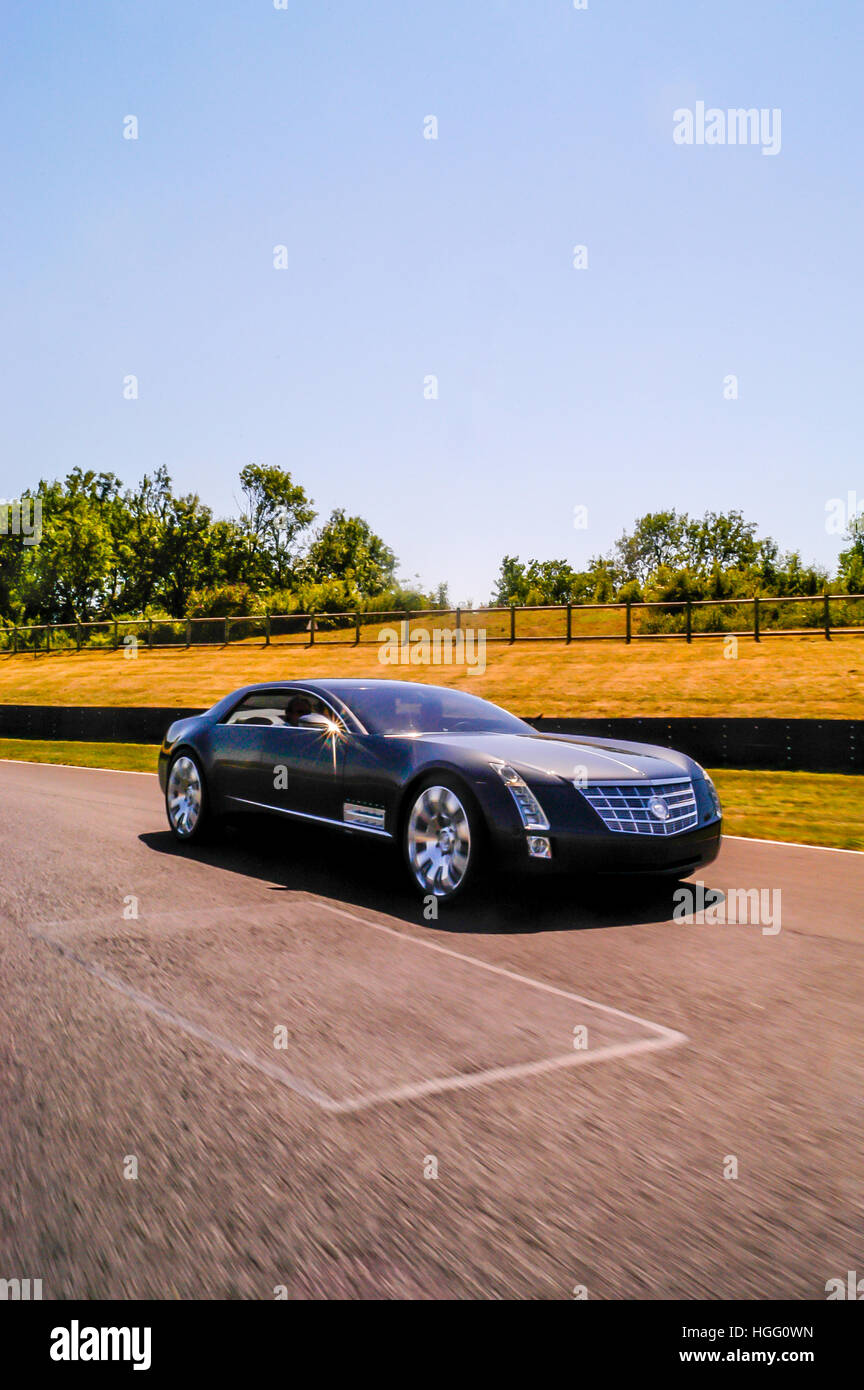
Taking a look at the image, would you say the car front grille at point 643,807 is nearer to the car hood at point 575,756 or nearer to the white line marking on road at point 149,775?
the car hood at point 575,756

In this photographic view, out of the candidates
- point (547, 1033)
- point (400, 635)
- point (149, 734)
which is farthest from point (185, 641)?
point (547, 1033)

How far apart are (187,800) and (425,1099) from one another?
20.4 feet

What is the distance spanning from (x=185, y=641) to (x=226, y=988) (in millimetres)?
46113

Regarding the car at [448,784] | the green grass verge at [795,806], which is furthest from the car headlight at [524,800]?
the green grass verge at [795,806]

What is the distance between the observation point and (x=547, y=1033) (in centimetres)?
446

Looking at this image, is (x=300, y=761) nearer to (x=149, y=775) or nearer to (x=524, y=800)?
(x=524, y=800)

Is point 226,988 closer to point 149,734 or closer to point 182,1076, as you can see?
point 182,1076

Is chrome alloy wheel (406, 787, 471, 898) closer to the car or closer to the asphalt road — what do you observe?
the car

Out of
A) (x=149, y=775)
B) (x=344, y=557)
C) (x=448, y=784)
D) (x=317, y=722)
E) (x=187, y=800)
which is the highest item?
(x=344, y=557)

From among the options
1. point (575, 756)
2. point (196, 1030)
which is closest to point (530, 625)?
point (575, 756)

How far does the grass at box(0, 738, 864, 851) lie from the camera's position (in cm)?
1137

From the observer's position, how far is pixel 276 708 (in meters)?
8.95

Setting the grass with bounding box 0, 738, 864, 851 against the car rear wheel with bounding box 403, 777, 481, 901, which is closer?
the car rear wheel with bounding box 403, 777, 481, 901

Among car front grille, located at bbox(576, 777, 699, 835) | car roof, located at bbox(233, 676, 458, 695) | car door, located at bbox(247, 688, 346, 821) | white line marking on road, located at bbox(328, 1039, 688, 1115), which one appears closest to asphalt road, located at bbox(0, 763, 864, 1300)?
white line marking on road, located at bbox(328, 1039, 688, 1115)
